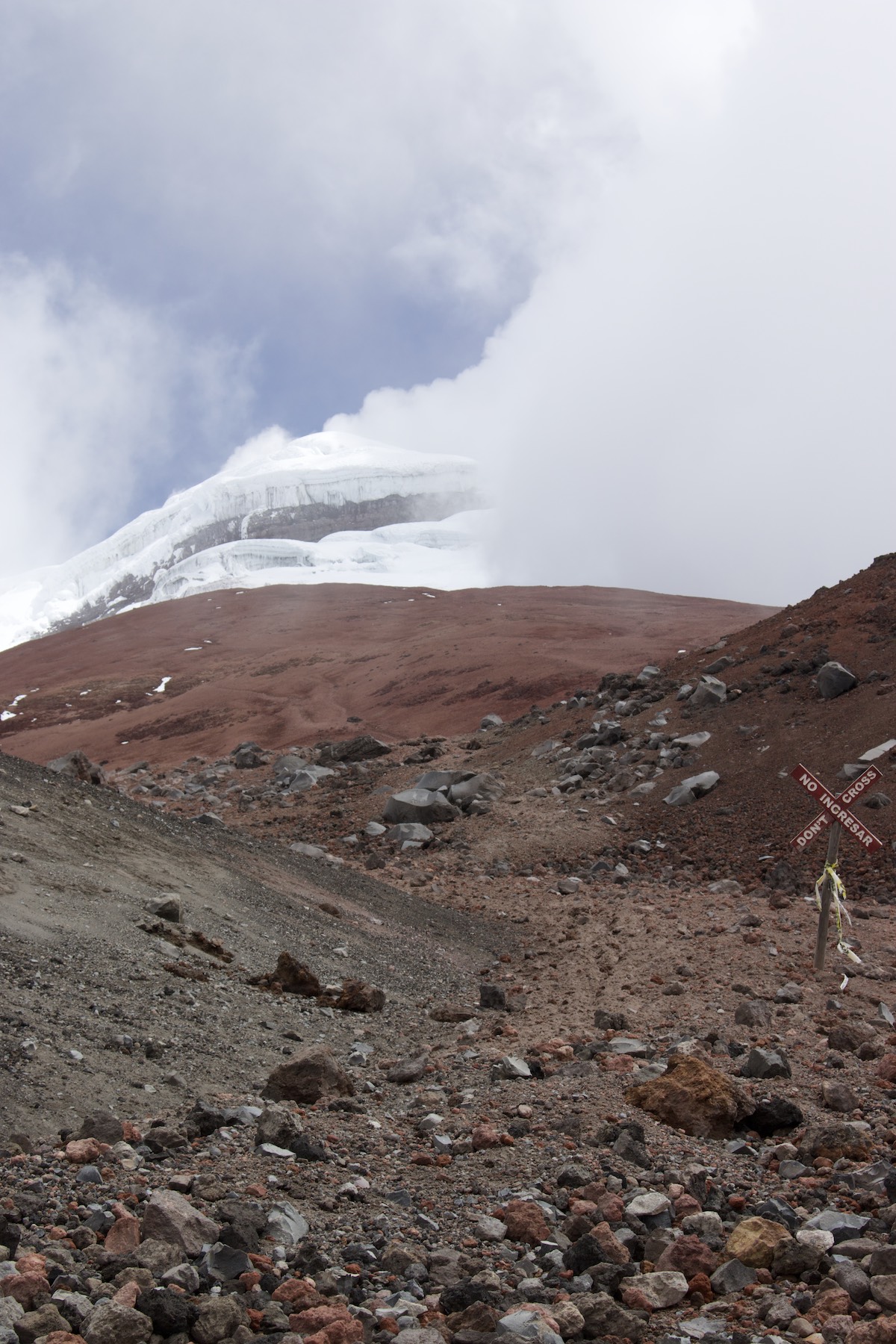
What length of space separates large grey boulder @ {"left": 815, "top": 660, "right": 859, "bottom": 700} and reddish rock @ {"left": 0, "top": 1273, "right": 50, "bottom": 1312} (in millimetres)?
15473

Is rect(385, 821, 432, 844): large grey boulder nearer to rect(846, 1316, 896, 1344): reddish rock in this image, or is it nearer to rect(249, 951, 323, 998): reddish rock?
rect(249, 951, 323, 998): reddish rock

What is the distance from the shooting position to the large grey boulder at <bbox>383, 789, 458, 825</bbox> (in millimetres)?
17094

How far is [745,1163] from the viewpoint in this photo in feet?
15.5

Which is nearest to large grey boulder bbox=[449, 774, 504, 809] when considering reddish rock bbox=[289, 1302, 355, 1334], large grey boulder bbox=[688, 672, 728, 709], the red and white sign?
large grey boulder bbox=[688, 672, 728, 709]

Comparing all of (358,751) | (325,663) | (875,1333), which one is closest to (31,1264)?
(875,1333)

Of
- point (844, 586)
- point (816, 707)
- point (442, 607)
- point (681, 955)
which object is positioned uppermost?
point (442, 607)

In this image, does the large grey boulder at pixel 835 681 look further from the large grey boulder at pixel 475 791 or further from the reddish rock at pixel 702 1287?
the reddish rock at pixel 702 1287

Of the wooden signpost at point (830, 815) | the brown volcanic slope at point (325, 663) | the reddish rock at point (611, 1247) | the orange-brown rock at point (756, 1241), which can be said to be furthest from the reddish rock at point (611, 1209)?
the brown volcanic slope at point (325, 663)

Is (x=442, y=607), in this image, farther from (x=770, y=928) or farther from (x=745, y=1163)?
(x=745, y=1163)

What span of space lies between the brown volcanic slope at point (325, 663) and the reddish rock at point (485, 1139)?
2395 centimetres

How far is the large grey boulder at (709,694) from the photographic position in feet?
59.7

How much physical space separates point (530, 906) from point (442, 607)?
164 feet

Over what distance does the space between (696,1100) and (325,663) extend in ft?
135

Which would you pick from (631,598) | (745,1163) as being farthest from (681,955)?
(631,598)
